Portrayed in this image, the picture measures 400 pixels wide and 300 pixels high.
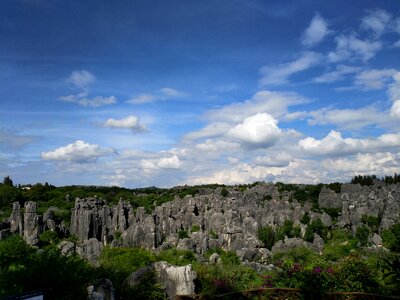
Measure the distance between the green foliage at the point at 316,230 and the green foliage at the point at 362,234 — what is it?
4.58 m

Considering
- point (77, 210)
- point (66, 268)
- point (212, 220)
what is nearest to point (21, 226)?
point (77, 210)

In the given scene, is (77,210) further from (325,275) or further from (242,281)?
(325,275)

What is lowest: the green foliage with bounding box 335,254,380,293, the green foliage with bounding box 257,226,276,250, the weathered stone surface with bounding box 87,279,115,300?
the green foliage with bounding box 257,226,276,250

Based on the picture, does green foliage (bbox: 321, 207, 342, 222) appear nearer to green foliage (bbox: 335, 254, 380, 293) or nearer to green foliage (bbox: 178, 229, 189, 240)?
green foliage (bbox: 178, 229, 189, 240)

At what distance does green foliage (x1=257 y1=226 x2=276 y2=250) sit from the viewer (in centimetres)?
5710

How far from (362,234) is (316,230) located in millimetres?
7049

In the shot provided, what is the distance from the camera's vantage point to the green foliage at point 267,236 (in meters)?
57.1

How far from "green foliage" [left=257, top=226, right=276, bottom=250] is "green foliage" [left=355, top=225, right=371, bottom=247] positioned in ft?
36.5

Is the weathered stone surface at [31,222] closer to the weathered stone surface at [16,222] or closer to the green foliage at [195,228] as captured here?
the weathered stone surface at [16,222]

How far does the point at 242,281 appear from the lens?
2091cm

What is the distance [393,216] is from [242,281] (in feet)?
152

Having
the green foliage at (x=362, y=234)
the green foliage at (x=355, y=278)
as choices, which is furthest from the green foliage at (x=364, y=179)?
the green foliage at (x=355, y=278)

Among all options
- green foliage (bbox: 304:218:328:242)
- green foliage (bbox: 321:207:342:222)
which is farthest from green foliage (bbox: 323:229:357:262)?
green foliage (bbox: 321:207:342:222)

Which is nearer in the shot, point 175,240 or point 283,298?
point 283,298
